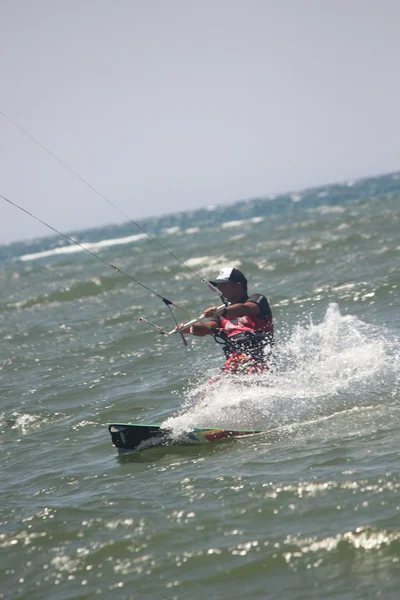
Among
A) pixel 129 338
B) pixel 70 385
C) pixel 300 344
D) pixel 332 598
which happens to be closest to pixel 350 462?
pixel 332 598

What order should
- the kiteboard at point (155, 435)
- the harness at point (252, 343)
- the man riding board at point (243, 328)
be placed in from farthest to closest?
the harness at point (252, 343) → the man riding board at point (243, 328) → the kiteboard at point (155, 435)

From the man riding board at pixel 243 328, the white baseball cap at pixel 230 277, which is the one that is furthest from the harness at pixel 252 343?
the white baseball cap at pixel 230 277

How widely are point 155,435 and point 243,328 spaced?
6.21 ft

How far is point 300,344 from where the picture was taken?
11531 mm

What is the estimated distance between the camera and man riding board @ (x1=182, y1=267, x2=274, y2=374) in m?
A: 8.99

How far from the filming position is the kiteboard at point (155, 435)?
26.8 ft

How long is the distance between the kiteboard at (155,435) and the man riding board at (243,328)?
1100 mm

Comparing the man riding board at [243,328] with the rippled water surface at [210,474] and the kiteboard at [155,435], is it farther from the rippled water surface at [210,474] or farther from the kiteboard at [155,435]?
the kiteboard at [155,435]

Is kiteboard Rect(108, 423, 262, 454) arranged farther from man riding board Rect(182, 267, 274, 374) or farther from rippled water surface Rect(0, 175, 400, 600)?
man riding board Rect(182, 267, 274, 374)

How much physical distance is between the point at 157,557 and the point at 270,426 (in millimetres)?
2967

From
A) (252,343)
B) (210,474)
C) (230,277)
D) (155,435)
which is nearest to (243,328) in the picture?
(252,343)

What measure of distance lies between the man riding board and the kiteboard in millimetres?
1100

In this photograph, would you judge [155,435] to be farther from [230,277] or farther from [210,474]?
[230,277]

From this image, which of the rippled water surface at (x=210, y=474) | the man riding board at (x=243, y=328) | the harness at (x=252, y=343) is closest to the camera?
the rippled water surface at (x=210, y=474)
